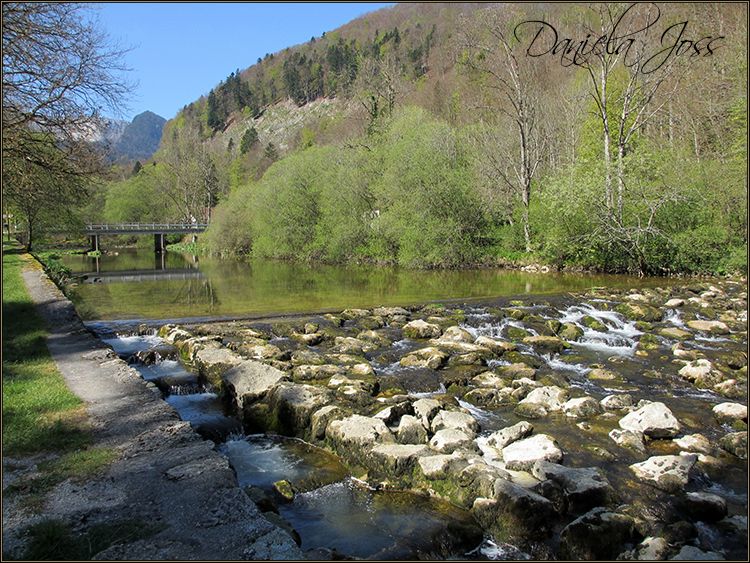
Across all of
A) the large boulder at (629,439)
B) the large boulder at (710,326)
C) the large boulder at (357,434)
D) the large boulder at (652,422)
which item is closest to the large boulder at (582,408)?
the large boulder at (652,422)

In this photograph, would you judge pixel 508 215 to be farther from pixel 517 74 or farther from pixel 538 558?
pixel 538 558

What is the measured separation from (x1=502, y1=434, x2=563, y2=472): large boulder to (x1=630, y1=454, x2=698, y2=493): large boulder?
1.03 m

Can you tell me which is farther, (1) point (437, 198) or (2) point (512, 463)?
(1) point (437, 198)

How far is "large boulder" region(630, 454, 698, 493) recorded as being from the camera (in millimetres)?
6041

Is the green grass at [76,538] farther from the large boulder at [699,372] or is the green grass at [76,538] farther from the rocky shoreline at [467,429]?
the large boulder at [699,372]

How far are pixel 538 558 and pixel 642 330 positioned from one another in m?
10.7

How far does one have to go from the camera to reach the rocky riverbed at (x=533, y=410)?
214 inches

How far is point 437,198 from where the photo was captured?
99.3ft

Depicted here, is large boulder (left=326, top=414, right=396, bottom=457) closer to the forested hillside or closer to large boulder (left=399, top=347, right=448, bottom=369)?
large boulder (left=399, top=347, right=448, bottom=369)

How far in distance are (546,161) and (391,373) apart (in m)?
32.3

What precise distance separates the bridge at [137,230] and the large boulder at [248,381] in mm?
54225

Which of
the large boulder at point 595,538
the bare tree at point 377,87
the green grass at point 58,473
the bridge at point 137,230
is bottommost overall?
the large boulder at point 595,538

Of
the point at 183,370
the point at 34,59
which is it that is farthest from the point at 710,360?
the point at 34,59

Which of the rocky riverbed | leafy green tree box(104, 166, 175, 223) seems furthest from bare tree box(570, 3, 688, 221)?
leafy green tree box(104, 166, 175, 223)
